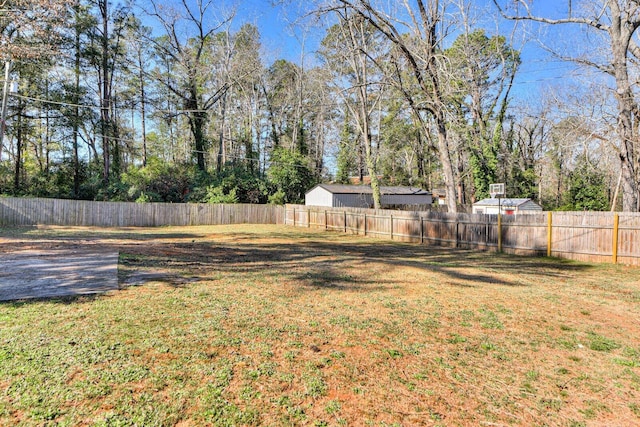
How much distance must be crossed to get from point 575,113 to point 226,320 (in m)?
11.5

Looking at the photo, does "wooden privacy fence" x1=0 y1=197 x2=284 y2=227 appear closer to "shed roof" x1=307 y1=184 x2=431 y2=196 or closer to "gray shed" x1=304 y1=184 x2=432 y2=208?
"gray shed" x1=304 y1=184 x2=432 y2=208

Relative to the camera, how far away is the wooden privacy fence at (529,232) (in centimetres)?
868

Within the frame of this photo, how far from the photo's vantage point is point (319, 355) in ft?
10.0

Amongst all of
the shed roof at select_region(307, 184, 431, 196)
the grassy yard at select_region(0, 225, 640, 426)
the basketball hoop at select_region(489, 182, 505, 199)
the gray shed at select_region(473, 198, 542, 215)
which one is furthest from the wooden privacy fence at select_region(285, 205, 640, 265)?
the gray shed at select_region(473, 198, 542, 215)

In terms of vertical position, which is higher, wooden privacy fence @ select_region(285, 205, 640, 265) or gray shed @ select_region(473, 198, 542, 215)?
gray shed @ select_region(473, 198, 542, 215)

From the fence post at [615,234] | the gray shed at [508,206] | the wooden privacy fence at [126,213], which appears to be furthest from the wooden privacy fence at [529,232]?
the gray shed at [508,206]

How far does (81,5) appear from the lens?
72.6 ft

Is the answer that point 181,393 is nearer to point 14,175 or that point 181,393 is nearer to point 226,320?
point 226,320

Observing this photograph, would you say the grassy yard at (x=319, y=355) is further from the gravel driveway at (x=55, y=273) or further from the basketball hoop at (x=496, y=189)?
the basketball hoop at (x=496, y=189)

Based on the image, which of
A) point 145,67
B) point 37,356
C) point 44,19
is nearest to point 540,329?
point 37,356

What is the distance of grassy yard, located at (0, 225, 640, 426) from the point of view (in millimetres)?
2238

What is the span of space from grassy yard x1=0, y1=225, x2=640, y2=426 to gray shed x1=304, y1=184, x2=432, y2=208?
18905 mm

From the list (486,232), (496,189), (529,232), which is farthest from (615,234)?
(496,189)

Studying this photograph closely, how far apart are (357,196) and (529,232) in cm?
1576
